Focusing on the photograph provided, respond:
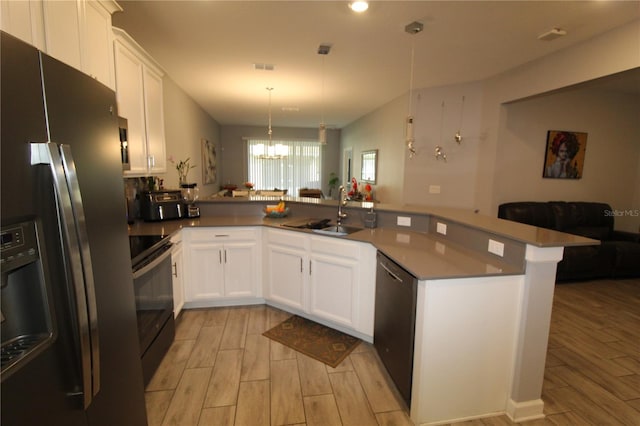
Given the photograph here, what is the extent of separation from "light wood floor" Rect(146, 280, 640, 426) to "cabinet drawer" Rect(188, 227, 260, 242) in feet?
2.47

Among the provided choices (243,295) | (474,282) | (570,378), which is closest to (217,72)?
(243,295)

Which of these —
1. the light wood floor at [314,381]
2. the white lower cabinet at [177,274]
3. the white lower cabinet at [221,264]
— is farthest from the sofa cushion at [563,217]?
the white lower cabinet at [177,274]

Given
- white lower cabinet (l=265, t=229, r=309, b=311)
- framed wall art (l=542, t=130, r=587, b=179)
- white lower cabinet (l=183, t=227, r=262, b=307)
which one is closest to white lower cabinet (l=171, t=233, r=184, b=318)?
white lower cabinet (l=183, t=227, r=262, b=307)

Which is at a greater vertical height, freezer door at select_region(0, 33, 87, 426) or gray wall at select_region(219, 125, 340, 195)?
gray wall at select_region(219, 125, 340, 195)

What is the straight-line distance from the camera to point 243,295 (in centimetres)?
309

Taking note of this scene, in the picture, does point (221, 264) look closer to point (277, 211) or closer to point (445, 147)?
point (277, 211)

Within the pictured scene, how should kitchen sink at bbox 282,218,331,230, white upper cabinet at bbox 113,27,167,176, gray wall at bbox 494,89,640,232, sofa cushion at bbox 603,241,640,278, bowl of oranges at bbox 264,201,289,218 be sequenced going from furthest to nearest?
1. gray wall at bbox 494,89,640,232
2. sofa cushion at bbox 603,241,640,278
3. bowl of oranges at bbox 264,201,289,218
4. kitchen sink at bbox 282,218,331,230
5. white upper cabinet at bbox 113,27,167,176

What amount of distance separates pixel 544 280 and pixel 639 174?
5422mm

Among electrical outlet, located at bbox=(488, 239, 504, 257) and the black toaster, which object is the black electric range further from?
electrical outlet, located at bbox=(488, 239, 504, 257)

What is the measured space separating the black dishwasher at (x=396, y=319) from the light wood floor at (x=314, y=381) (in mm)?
167

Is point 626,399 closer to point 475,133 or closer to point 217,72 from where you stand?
point 475,133

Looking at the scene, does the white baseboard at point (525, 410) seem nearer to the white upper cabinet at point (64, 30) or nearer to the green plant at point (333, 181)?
the white upper cabinet at point (64, 30)

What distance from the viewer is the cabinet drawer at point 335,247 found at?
7.95 feet

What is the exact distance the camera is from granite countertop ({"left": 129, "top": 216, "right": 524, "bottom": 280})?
1718 millimetres
